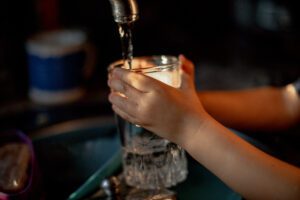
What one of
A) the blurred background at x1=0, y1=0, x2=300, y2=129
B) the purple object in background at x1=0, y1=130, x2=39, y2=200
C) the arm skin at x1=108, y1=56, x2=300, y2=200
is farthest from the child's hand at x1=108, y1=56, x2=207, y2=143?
the blurred background at x1=0, y1=0, x2=300, y2=129

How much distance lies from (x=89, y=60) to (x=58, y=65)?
0.31 ft

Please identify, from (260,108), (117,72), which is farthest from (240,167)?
(260,108)

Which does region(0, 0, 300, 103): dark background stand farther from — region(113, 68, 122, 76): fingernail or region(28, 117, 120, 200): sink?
region(113, 68, 122, 76): fingernail

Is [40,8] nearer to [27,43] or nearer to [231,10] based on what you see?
[27,43]

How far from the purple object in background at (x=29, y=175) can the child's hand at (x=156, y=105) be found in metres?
0.13

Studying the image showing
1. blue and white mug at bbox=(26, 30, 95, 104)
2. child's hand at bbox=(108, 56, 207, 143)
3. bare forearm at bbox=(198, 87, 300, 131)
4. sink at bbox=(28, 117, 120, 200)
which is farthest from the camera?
blue and white mug at bbox=(26, 30, 95, 104)

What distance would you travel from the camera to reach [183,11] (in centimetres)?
117

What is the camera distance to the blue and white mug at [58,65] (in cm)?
99

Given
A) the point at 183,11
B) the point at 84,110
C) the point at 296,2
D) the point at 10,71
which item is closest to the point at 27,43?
the point at 10,71

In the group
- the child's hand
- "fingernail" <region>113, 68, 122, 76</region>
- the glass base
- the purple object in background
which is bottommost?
the glass base

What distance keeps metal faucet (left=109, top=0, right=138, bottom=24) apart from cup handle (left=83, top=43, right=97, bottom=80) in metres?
0.59

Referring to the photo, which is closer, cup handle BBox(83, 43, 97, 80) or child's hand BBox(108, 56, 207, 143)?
child's hand BBox(108, 56, 207, 143)

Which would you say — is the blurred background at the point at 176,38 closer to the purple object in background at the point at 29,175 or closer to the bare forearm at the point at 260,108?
the bare forearm at the point at 260,108

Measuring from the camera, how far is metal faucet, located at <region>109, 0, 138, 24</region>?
0.45 m
